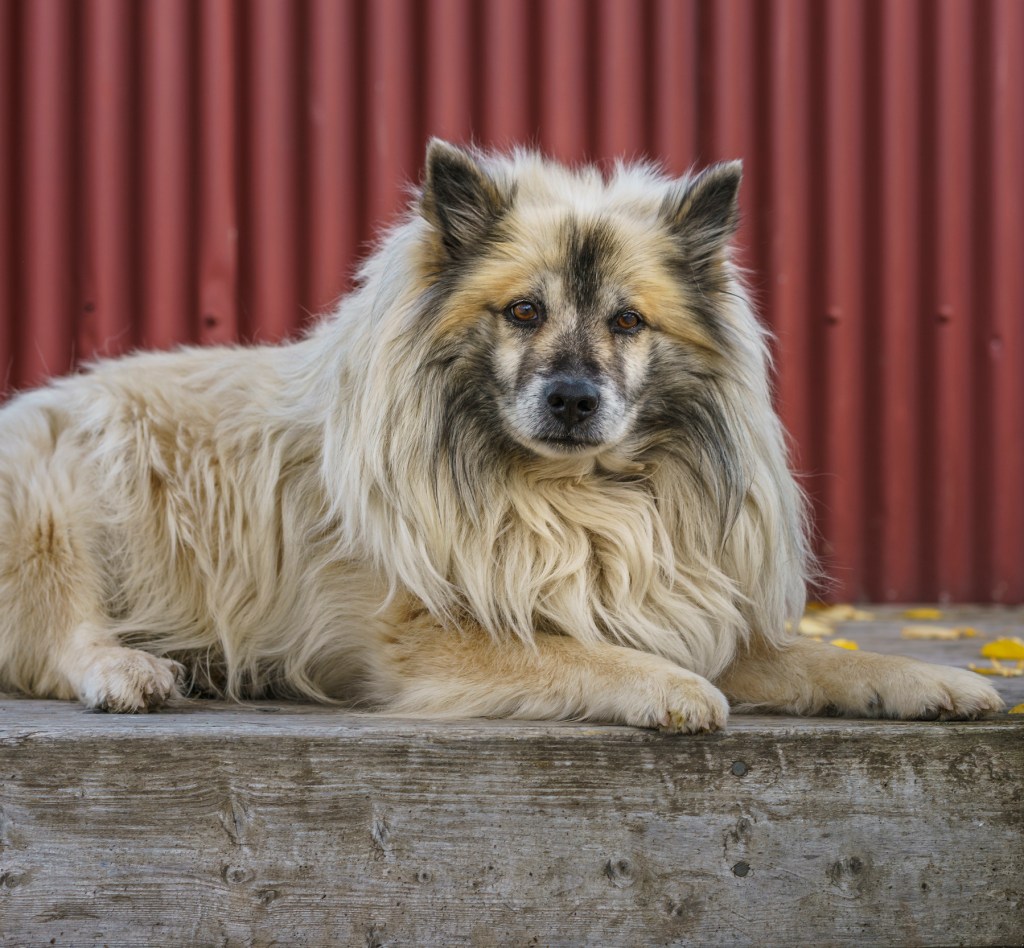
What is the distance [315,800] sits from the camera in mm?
2301

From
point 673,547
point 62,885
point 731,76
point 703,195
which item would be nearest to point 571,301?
point 703,195

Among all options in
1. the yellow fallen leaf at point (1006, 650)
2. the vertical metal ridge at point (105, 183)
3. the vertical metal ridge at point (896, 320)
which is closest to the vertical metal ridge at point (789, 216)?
the vertical metal ridge at point (896, 320)

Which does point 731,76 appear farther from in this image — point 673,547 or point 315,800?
point 315,800

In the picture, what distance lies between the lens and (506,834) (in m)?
2.33

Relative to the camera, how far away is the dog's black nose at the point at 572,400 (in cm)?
267

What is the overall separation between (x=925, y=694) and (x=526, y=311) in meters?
1.18

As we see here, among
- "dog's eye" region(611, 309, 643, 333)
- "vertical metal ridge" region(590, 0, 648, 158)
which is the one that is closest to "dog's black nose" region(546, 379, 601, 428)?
"dog's eye" region(611, 309, 643, 333)

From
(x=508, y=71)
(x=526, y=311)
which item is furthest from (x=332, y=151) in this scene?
(x=526, y=311)

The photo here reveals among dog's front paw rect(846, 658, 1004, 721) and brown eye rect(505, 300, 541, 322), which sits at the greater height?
brown eye rect(505, 300, 541, 322)

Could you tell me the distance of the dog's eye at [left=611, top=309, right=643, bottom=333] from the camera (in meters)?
2.82

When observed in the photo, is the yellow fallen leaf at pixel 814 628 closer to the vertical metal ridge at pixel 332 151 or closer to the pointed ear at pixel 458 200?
the pointed ear at pixel 458 200

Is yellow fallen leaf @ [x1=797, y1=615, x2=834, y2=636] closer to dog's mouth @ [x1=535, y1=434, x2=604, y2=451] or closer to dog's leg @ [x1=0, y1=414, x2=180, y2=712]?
dog's mouth @ [x1=535, y1=434, x2=604, y2=451]

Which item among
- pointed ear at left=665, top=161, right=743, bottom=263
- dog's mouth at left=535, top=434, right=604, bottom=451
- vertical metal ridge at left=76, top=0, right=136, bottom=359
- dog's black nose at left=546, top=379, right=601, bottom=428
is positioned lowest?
dog's mouth at left=535, top=434, right=604, bottom=451

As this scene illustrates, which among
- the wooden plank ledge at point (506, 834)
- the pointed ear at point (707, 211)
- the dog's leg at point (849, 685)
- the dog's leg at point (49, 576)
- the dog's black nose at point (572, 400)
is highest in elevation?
the pointed ear at point (707, 211)
